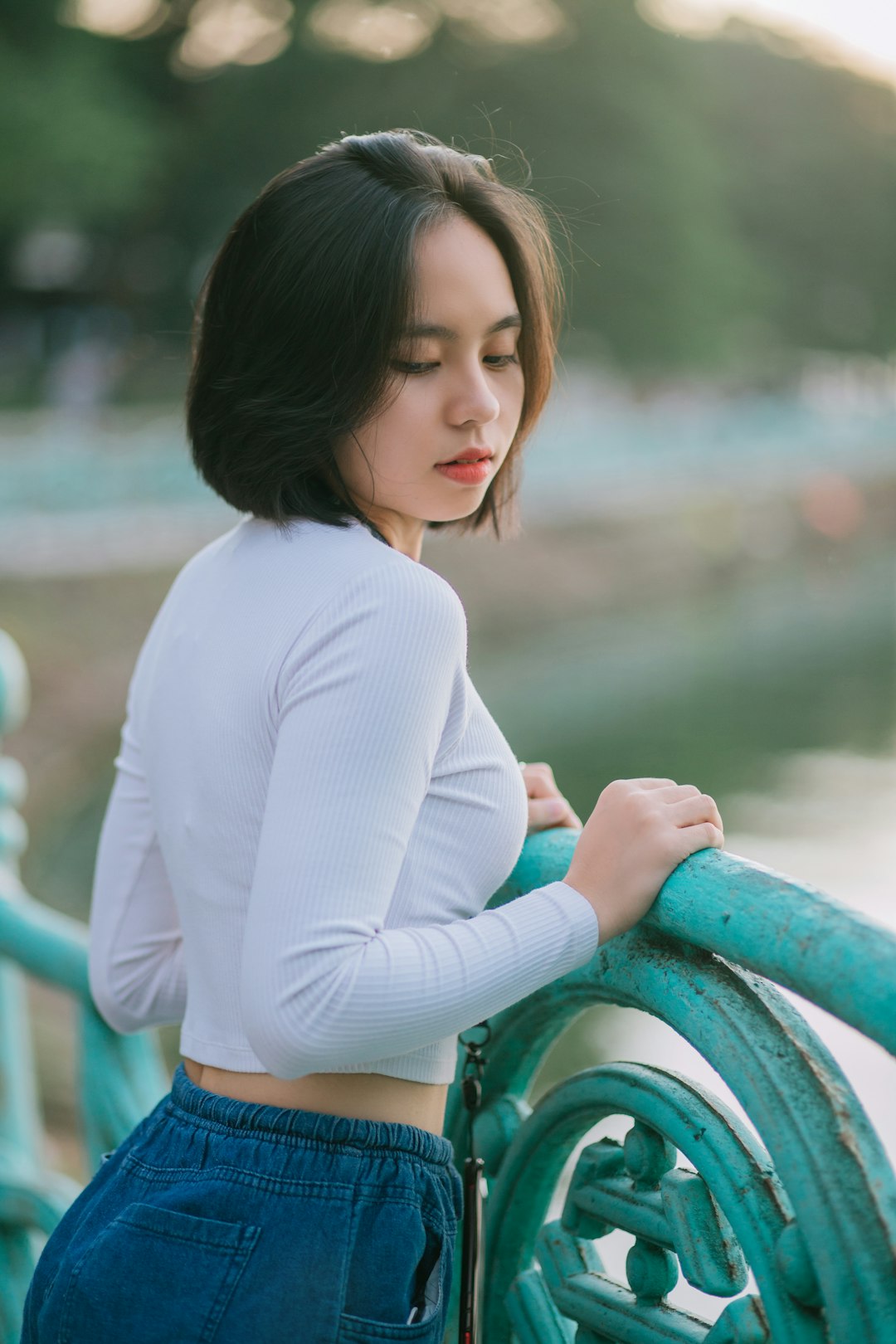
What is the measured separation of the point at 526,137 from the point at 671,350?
3.51 metres

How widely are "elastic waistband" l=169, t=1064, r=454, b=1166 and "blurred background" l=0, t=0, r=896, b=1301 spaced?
2.94 metres

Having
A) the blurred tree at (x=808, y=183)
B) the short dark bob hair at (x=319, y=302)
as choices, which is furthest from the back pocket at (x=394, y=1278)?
the blurred tree at (x=808, y=183)

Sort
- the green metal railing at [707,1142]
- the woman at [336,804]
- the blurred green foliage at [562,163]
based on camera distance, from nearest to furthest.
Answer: the green metal railing at [707,1142], the woman at [336,804], the blurred green foliage at [562,163]

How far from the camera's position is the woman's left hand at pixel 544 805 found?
922 mm

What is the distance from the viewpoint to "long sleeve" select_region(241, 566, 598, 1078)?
694 millimetres

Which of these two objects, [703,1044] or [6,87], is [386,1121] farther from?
[6,87]

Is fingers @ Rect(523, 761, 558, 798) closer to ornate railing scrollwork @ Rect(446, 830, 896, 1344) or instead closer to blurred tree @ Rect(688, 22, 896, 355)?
ornate railing scrollwork @ Rect(446, 830, 896, 1344)

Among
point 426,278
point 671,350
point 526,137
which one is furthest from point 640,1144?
point 671,350

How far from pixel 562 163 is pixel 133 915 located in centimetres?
1736

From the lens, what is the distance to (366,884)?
2.29 feet

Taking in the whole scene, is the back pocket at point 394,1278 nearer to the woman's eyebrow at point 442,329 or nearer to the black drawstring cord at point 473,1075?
the black drawstring cord at point 473,1075

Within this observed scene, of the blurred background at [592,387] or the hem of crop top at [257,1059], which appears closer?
the hem of crop top at [257,1059]

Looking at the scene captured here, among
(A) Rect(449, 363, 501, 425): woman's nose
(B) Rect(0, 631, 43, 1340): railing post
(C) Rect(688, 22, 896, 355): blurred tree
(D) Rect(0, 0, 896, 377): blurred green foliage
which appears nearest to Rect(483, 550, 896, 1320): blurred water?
(B) Rect(0, 631, 43, 1340): railing post

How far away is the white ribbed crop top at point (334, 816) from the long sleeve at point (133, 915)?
0.31 ft
